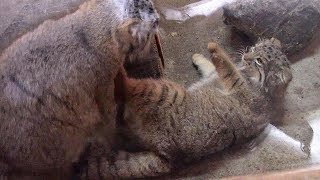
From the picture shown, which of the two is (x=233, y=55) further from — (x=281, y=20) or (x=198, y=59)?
(x=281, y=20)

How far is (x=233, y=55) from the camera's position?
285 cm

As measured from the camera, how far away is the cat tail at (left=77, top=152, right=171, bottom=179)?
2213mm

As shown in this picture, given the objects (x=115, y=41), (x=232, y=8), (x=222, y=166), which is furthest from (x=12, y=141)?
(x=232, y=8)

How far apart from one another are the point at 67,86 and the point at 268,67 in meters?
1.15

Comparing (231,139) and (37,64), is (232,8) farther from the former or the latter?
(37,64)

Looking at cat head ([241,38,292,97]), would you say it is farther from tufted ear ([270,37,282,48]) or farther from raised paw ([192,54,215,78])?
raised paw ([192,54,215,78])

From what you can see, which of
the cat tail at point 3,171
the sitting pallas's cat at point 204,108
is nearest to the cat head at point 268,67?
the sitting pallas's cat at point 204,108

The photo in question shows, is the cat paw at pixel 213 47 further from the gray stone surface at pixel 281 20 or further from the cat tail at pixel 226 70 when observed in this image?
the gray stone surface at pixel 281 20

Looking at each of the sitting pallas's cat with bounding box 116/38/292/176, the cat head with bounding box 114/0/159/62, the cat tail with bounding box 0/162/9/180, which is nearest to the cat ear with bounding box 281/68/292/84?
the sitting pallas's cat with bounding box 116/38/292/176

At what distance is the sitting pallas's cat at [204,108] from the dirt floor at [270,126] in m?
0.06

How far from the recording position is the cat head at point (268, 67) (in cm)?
263

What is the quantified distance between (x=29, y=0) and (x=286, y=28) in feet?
4.55

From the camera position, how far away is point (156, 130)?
90.0 inches

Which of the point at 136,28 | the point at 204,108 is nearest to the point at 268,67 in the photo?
the point at 204,108
